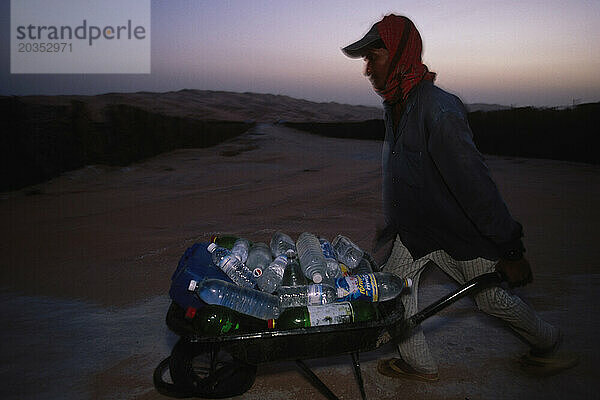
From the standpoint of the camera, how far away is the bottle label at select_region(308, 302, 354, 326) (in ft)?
7.26

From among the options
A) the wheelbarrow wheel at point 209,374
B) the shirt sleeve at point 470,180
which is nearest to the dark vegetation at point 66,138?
the wheelbarrow wheel at point 209,374

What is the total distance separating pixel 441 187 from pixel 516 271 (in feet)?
1.95

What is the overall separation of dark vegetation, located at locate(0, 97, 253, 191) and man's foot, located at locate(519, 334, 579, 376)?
10.5m

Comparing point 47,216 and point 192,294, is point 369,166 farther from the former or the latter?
point 192,294

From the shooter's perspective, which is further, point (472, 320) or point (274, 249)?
point (472, 320)

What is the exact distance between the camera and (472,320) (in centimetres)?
399

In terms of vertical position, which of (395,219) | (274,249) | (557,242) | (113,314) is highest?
(395,219)

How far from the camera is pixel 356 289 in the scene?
2.41 m

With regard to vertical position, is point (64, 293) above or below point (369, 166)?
below

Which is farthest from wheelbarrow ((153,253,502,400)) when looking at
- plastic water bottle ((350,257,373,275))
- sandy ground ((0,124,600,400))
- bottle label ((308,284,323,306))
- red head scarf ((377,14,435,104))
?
red head scarf ((377,14,435,104))

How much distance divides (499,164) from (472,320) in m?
12.0

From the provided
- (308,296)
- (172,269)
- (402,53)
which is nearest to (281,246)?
(308,296)

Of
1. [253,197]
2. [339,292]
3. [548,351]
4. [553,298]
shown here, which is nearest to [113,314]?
[339,292]

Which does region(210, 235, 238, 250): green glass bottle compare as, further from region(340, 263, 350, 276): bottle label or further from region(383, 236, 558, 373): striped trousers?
region(383, 236, 558, 373): striped trousers
